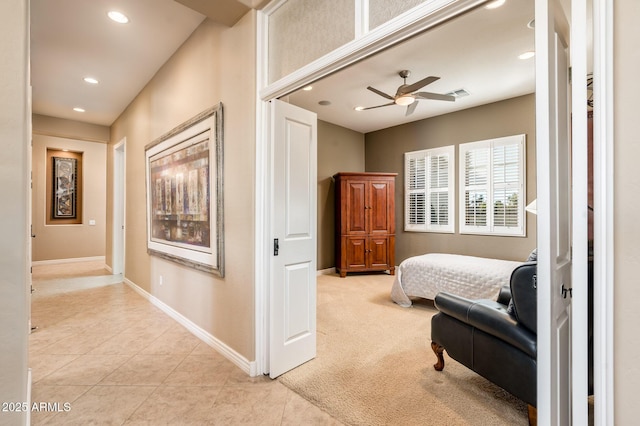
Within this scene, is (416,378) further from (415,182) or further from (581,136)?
(415,182)

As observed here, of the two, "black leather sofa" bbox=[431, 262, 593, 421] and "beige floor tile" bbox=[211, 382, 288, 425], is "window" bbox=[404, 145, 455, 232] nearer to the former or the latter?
"black leather sofa" bbox=[431, 262, 593, 421]

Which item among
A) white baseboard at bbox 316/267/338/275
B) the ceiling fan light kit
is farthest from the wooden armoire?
the ceiling fan light kit

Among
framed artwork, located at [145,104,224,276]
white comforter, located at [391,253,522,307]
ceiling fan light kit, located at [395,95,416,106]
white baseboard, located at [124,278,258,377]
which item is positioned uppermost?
ceiling fan light kit, located at [395,95,416,106]

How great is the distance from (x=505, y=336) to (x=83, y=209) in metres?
9.14

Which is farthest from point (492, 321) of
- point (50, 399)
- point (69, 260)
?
point (69, 260)

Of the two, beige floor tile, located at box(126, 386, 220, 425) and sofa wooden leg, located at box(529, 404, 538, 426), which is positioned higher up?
sofa wooden leg, located at box(529, 404, 538, 426)

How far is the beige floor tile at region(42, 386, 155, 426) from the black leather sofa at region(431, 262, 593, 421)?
2.10 m

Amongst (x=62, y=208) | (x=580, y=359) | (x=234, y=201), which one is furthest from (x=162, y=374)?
(x=62, y=208)

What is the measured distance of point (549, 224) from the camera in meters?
1.07

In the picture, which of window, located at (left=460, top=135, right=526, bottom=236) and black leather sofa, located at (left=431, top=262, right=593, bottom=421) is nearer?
black leather sofa, located at (left=431, top=262, right=593, bottom=421)

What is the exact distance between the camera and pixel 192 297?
3156 mm

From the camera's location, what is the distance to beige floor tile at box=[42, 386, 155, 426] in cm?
180

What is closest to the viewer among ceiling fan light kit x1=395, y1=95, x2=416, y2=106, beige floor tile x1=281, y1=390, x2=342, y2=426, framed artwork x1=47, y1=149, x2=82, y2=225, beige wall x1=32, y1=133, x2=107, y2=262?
beige floor tile x1=281, y1=390, x2=342, y2=426

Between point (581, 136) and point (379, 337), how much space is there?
8.12ft
